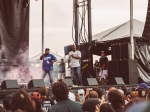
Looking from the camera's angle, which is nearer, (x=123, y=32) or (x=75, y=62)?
(x=75, y=62)

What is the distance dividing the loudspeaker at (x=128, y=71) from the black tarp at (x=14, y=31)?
3.92m

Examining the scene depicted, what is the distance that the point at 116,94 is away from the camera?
10.6 ft

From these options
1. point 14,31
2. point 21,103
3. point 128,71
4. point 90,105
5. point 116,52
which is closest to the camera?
point 21,103

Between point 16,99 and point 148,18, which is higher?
point 148,18

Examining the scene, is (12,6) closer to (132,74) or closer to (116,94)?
(132,74)

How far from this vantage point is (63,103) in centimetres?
338

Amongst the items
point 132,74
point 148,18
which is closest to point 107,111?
point 132,74

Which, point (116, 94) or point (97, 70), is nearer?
point (116, 94)

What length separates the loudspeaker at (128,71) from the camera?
1205 cm

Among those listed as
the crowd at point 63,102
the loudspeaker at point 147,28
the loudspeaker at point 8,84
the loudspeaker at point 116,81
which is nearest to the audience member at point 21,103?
the crowd at point 63,102

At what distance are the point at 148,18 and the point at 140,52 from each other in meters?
1.88

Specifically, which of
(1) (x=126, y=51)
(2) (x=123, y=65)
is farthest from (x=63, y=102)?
(1) (x=126, y=51)

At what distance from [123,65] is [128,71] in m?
0.36

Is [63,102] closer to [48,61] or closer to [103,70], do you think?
[48,61]
